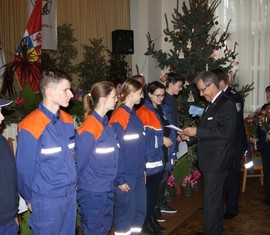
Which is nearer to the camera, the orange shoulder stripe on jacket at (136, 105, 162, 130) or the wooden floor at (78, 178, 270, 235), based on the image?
the orange shoulder stripe on jacket at (136, 105, 162, 130)

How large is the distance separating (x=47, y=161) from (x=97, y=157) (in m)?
0.46

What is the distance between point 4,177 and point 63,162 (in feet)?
1.32

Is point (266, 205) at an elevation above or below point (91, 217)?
below

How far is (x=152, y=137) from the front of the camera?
3250 millimetres

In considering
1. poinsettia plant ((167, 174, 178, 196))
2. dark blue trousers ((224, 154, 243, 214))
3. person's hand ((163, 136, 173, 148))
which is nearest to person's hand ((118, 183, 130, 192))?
person's hand ((163, 136, 173, 148))

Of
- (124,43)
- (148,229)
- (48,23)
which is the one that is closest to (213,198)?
(148,229)

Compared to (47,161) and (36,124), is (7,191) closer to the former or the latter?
(47,161)

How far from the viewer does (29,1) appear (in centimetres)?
532

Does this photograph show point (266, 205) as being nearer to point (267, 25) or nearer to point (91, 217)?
point (91, 217)

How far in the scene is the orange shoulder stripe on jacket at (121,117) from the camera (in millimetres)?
2840

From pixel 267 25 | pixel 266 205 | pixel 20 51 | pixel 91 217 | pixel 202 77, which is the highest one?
pixel 267 25

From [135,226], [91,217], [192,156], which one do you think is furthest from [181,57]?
[91,217]

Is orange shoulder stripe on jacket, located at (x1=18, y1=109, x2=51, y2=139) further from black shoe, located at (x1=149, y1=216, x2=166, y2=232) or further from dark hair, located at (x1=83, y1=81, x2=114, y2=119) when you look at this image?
black shoe, located at (x1=149, y1=216, x2=166, y2=232)

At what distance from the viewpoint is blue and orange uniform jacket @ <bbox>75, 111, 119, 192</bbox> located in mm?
2439
